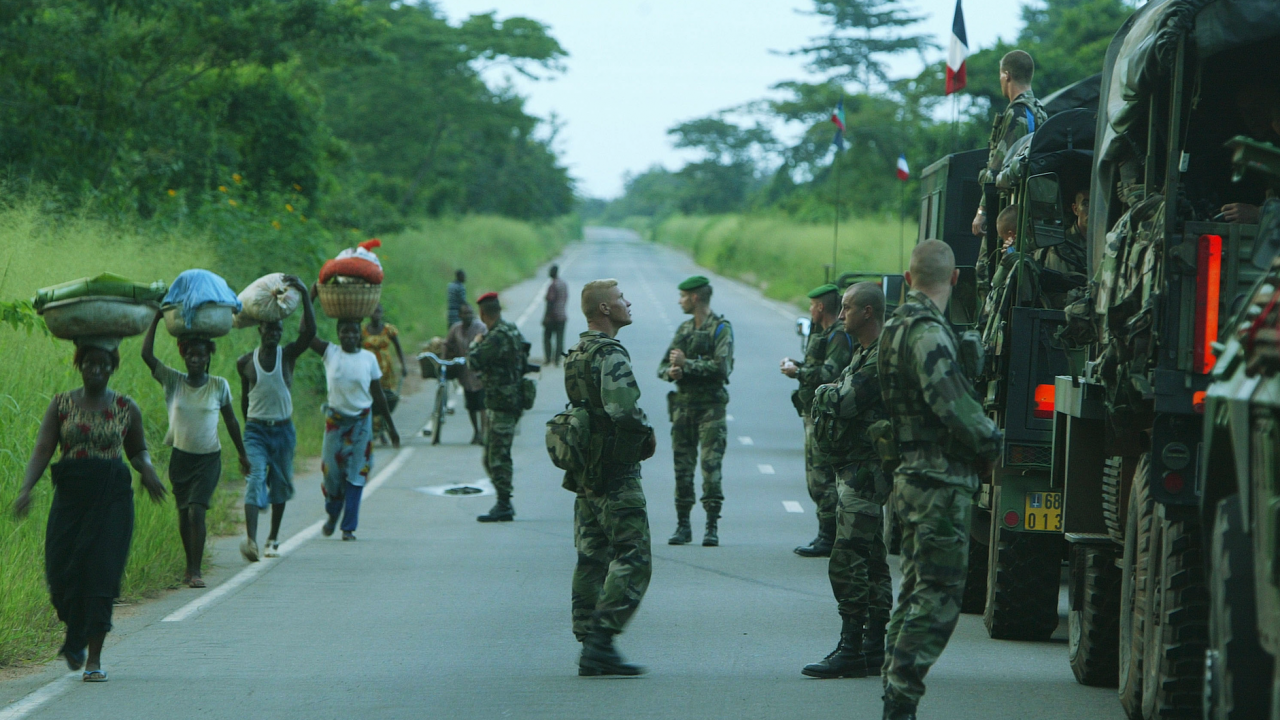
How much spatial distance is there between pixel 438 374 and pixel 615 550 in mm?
11434

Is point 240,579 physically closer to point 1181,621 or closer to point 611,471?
point 611,471

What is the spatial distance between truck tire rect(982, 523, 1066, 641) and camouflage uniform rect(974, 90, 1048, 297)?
1.94 meters

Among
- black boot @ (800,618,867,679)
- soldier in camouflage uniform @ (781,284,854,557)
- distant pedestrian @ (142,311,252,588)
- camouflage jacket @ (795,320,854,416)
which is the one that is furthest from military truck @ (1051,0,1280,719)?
distant pedestrian @ (142,311,252,588)

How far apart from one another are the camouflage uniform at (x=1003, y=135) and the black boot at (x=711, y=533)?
344cm

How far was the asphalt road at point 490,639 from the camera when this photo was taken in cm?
721

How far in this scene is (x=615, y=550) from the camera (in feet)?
25.7

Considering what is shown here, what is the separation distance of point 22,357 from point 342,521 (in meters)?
2.86

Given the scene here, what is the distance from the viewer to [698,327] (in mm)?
12633

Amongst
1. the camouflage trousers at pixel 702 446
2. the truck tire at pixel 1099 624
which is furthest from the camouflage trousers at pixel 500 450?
the truck tire at pixel 1099 624

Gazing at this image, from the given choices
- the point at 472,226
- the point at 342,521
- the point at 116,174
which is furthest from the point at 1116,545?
the point at 472,226

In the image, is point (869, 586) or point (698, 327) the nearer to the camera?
point (869, 586)

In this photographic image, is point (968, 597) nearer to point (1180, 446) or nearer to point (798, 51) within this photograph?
point (1180, 446)

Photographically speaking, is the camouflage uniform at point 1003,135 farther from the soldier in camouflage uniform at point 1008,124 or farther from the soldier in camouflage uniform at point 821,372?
the soldier in camouflage uniform at point 821,372

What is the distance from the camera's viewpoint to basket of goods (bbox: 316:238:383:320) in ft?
42.6
